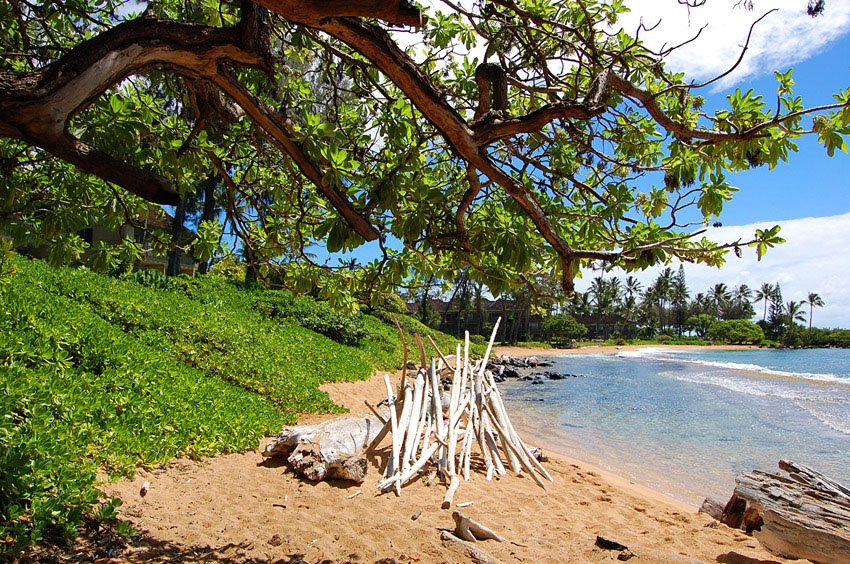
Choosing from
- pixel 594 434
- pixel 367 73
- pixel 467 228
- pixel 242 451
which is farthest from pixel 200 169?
pixel 594 434

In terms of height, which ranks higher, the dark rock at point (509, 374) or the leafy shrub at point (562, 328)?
the leafy shrub at point (562, 328)

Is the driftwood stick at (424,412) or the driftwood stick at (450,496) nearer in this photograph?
the driftwood stick at (450,496)

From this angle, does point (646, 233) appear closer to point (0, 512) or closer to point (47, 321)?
point (0, 512)

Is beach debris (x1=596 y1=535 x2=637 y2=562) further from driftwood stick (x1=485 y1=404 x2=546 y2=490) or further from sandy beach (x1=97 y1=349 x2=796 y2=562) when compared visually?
driftwood stick (x1=485 y1=404 x2=546 y2=490)

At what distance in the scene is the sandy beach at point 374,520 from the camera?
4465 mm

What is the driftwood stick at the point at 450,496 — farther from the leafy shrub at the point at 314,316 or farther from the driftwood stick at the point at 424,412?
the leafy shrub at the point at 314,316

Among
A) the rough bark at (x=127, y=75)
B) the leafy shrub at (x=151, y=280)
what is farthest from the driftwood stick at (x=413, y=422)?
the leafy shrub at (x=151, y=280)

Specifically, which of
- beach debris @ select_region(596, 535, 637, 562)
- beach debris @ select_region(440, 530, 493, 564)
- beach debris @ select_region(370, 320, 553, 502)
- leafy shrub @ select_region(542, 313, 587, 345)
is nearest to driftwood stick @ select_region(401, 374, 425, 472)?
beach debris @ select_region(370, 320, 553, 502)

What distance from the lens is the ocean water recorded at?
10578 millimetres

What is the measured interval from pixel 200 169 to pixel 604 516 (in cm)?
581

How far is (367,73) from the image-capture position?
13.0 feet

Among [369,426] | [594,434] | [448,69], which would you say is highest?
[448,69]

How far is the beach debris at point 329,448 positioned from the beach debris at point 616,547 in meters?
2.75

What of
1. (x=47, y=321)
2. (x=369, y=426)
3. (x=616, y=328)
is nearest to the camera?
(x=47, y=321)
